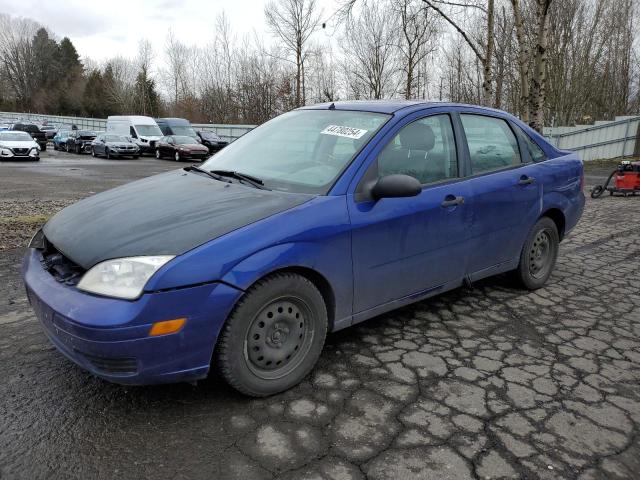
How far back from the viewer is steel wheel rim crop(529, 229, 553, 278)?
14.7ft

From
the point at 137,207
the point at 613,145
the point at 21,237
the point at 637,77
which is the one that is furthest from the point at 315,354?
the point at 637,77

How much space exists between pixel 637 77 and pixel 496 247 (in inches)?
1440

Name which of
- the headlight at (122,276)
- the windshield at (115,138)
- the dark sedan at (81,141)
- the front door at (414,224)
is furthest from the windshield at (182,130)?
the headlight at (122,276)

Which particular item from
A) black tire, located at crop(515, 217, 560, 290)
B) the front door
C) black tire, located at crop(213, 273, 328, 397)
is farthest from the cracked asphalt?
black tire, located at crop(515, 217, 560, 290)

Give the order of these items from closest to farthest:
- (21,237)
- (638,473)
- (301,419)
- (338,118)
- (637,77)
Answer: (638,473) → (301,419) → (338,118) → (21,237) → (637,77)

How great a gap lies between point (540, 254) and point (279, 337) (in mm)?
2947

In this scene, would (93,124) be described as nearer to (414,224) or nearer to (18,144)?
(18,144)

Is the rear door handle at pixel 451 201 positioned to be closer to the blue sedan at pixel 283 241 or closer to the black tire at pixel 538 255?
the blue sedan at pixel 283 241

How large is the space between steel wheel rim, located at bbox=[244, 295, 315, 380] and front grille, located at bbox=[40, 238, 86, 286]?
92cm

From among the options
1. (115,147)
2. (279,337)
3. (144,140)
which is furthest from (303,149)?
(144,140)

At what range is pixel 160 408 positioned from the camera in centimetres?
263

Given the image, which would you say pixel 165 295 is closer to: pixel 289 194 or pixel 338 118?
pixel 289 194

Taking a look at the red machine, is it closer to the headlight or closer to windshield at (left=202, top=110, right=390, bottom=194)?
windshield at (left=202, top=110, right=390, bottom=194)

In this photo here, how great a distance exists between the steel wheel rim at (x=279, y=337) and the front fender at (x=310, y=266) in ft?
0.64
